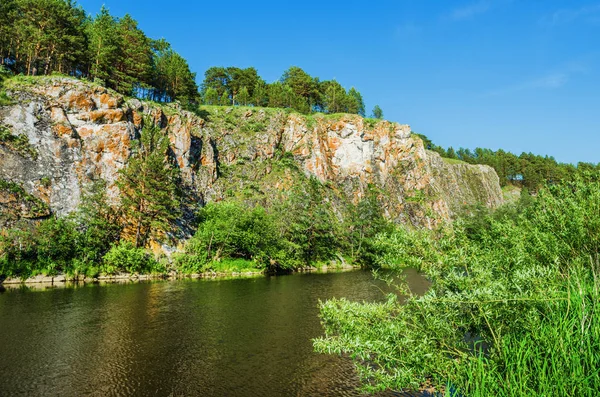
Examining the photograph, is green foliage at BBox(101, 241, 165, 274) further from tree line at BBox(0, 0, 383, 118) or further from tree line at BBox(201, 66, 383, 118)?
tree line at BBox(201, 66, 383, 118)

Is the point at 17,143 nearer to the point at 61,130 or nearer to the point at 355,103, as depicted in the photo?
the point at 61,130

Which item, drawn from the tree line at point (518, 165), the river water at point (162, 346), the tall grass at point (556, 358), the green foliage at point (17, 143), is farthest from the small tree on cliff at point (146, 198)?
the tree line at point (518, 165)

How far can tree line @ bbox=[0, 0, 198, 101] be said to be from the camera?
62.8m

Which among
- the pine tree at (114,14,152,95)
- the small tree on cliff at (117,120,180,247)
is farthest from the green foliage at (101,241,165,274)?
the pine tree at (114,14,152,95)

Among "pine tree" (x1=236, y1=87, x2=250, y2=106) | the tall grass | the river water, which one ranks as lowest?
the river water

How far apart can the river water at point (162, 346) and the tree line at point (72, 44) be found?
48.4 m

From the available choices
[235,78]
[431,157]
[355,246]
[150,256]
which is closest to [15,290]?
[150,256]

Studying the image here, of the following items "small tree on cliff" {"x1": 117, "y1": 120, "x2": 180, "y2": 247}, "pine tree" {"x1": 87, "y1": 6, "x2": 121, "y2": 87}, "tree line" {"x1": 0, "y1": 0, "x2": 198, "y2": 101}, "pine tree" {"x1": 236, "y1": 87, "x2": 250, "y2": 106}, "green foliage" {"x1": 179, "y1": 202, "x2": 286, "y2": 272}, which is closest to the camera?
"small tree on cliff" {"x1": 117, "y1": 120, "x2": 180, "y2": 247}

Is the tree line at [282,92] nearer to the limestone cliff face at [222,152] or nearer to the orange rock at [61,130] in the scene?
the limestone cliff face at [222,152]

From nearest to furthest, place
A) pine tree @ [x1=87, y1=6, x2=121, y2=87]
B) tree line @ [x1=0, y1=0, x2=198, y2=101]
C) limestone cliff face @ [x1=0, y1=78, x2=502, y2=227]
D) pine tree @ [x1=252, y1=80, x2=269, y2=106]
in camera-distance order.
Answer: limestone cliff face @ [x1=0, y1=78, x2=502, y2=227], tree line @ [x1=0, y1=0, x2=198, y2=101], pine tree @ [x1=87, y1=6, x2=121, y2=87], pine tree @ [x1=252, y1=80, x2=269, y2=106]

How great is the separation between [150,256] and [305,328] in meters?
35.2

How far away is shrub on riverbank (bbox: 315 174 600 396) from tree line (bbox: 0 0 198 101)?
228 feet

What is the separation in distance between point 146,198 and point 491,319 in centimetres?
5285

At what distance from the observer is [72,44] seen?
220ft
